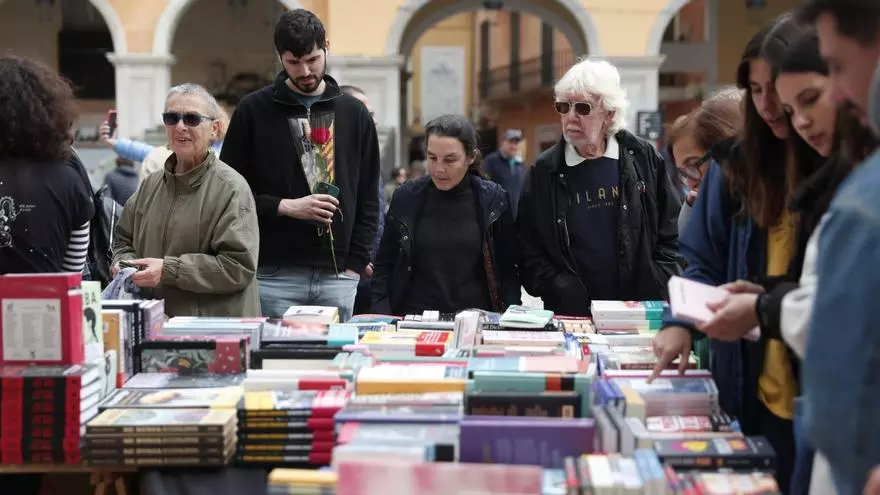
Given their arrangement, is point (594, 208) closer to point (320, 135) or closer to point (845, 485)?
point (320, 135)

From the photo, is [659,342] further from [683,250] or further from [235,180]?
[235,180]

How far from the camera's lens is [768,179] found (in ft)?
8.63

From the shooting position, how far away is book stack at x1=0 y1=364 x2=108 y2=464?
2770mm

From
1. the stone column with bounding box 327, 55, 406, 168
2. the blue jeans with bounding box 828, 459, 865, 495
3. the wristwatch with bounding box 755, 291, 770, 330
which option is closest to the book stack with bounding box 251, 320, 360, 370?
the wristwatch with bounding box 755, 291, 770, 330

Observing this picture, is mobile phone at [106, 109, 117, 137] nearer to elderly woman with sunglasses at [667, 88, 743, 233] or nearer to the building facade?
the building facade

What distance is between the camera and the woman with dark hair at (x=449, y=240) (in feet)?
14.0

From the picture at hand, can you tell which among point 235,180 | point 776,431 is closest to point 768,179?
point 776,431

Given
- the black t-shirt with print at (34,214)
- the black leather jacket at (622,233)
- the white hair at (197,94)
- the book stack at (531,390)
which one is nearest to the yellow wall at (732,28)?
the black leather jacket at (622,233)

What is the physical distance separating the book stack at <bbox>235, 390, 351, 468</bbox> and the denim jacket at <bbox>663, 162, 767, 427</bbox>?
102cm

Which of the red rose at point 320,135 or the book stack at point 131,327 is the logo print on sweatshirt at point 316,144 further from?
the book stack at point 131,327

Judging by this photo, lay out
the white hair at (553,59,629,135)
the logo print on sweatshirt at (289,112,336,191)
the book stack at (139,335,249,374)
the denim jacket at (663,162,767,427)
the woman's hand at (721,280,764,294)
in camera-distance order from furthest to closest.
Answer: the logo print on sweatshirt at (289,112,336,191), the white hair at (553,59,629,135), the book stack at (139,335,249,374), the denim jacket at (663,162,767,427), the woman's hand at (721,280,764,294)

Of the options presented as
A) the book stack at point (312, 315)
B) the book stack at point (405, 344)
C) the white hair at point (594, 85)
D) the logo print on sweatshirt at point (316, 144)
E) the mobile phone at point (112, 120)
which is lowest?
the book stack at point (405, 344)

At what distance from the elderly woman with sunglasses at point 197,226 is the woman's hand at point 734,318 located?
1.91 metres

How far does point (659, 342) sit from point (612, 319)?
0.86 meters
